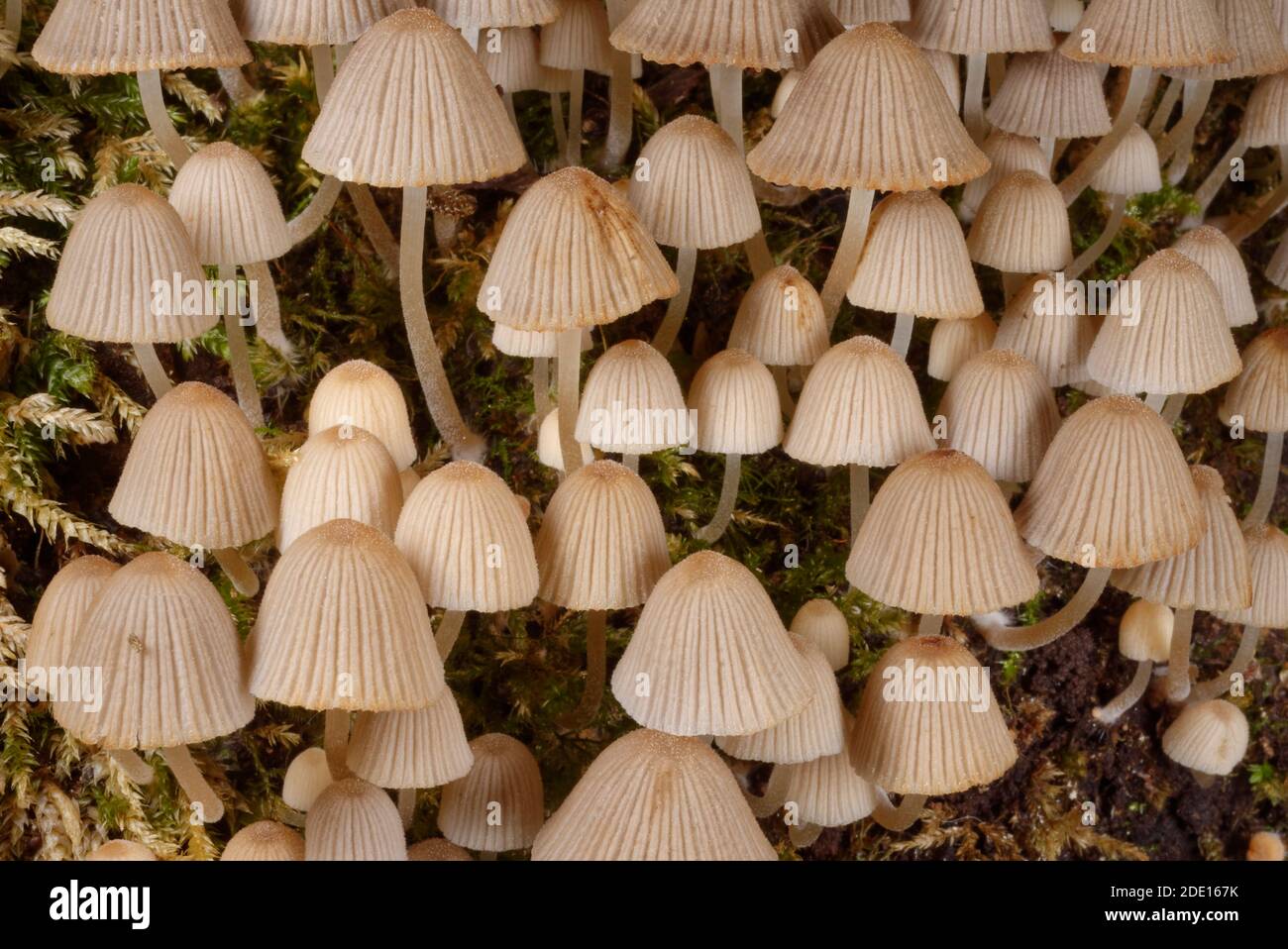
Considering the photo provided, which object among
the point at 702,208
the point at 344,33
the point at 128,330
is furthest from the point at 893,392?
the point at 128,330

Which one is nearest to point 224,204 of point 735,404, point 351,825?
point 735,404

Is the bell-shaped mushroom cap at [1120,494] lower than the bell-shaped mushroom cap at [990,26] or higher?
lower

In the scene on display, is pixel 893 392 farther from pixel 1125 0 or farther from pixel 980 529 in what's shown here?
pixel 1125 0

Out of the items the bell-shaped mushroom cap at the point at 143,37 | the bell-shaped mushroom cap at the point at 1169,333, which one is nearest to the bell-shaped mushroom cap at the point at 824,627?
the bell-shaped mushroom cap at the point at 1169,333

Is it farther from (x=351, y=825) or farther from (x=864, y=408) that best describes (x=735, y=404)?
(x=351, y=825)

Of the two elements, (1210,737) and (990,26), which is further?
(1210,737)

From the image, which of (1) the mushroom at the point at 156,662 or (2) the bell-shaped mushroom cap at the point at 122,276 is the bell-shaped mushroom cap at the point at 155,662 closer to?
(1) the mushroom at the point at 156,662
